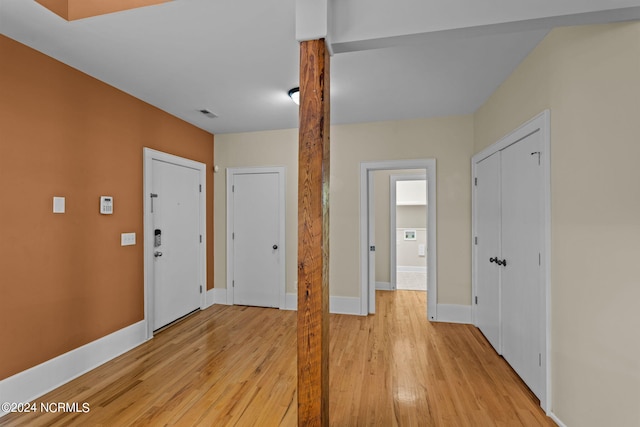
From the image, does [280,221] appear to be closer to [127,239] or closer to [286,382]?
[127,239]

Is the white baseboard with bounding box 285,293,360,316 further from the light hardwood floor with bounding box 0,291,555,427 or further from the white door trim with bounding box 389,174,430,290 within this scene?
the white door trim with bounding box 389,174,430,290

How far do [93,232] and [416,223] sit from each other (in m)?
6.18

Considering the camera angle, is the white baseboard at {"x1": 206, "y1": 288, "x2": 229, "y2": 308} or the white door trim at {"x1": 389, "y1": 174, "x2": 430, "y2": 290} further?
the white door trim at {"x1": 389, "y1": 174, "x2": 430, "y2": 290}

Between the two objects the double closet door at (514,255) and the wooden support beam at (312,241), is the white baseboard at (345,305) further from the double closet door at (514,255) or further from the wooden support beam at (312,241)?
the wooden support beam at (312,241)

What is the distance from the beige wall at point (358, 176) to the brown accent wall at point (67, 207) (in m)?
1.40

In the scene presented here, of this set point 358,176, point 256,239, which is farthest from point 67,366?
point 358,176

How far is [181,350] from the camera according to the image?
9.88ft

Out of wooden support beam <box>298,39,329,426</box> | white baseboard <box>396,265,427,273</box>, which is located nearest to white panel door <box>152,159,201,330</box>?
wooden support beam <box>298,39,329,426</box>

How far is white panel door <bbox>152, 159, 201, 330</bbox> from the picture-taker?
3.46m

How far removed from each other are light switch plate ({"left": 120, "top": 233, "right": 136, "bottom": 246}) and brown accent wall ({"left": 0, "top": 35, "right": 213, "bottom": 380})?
0.04 m

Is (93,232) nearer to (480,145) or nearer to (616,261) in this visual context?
(616,261)

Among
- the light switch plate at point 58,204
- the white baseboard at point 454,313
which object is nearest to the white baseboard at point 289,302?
the white baseboard at point 454,313

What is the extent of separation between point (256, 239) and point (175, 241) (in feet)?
3.63

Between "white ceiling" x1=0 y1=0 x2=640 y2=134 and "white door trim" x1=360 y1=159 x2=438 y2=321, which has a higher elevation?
"white ceiling" x1=0 y1=0 x2=640 y2=134
